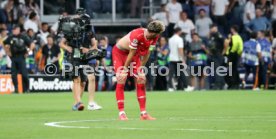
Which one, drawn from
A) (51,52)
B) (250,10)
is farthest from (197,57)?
(51,52)

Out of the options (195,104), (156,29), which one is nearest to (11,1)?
(195,104)

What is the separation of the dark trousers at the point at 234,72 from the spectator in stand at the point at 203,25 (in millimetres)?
1780

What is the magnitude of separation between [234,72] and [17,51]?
8.36 metres

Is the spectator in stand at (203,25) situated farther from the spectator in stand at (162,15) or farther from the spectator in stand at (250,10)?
the spectator in stand at (250,10)

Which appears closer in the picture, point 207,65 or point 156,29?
point 156,29

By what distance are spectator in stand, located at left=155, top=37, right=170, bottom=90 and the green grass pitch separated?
10.4m

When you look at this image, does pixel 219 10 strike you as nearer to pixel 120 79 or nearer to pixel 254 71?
pixel 254 71

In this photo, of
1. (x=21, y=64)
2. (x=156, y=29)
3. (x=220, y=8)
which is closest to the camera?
(x=156, y=29)

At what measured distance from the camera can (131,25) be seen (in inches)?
1544

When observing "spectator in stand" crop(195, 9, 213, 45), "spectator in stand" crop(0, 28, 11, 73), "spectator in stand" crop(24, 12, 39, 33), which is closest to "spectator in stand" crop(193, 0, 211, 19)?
"spectator in stand" crop(195, 9, 213, 45)

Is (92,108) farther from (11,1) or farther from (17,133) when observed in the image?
(11,1)

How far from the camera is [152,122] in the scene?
16.6 metres

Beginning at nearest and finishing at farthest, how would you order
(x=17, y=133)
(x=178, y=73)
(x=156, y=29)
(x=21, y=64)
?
(x=17, y=133)
(x=156, y=29)
(x=21, y=64)
(x=178, y=73)

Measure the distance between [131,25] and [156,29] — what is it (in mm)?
22393
